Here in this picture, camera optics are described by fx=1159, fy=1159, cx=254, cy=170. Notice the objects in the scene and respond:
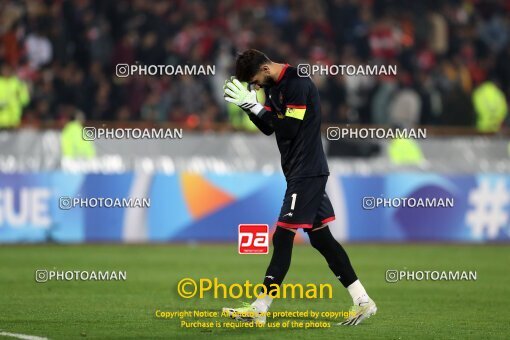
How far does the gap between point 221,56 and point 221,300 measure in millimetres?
13367

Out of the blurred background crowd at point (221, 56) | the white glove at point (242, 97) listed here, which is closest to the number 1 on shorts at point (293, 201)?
the white glove at point (242, 97)

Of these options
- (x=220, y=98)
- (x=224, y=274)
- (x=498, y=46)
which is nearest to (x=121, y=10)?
(x=220, y=98)

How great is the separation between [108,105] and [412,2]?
9.76 m

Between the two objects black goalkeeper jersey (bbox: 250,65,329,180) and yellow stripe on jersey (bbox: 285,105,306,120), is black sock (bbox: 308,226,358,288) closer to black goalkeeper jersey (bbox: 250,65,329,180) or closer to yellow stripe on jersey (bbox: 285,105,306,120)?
black goalkeeper jersey (bbox: 250,65,329,180)

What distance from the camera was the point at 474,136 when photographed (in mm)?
23531

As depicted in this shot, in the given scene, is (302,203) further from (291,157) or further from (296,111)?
(296,111)

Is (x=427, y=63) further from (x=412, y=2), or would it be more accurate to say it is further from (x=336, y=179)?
(x=336, y=179)

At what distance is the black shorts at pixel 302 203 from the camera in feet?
34.1

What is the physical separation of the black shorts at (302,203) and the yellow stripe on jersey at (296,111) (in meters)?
0.62

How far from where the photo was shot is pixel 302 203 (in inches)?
410

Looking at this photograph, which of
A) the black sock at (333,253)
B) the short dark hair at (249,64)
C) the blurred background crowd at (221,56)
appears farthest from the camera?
the blurred background crowd at (221,56)

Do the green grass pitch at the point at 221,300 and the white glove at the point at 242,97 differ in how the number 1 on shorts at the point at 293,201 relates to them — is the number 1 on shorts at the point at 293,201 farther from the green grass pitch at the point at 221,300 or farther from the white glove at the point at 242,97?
the green grass pitch at the point at 221,300

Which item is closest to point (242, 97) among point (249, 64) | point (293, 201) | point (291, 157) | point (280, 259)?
point (249, 64)

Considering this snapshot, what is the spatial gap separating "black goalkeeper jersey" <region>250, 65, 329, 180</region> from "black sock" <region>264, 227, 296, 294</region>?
0.54m
